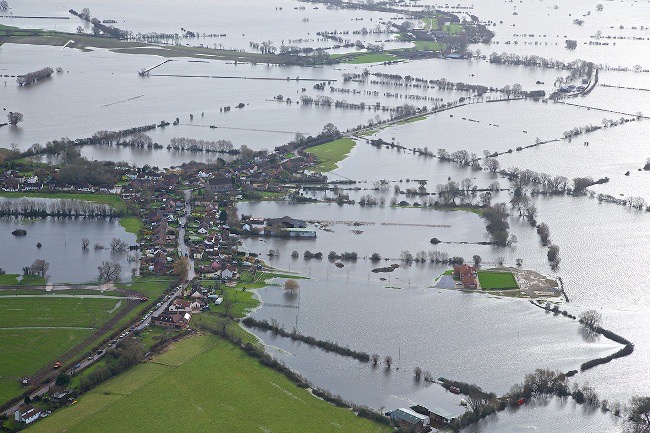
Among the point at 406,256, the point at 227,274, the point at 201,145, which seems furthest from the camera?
the point at 201,145

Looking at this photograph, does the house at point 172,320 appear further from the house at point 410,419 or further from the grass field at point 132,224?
the grass field at point 132,224

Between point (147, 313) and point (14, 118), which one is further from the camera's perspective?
point (14, 118)

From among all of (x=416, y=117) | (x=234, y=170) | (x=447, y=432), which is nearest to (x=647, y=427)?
(x=447, y=432)

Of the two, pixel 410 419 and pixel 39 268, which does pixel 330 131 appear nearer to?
pixel 39 268

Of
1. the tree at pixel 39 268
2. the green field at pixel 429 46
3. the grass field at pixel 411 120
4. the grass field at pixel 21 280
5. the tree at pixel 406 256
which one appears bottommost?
the grass field at pixel 21 280

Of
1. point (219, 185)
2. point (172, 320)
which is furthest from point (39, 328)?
point (219, 185)

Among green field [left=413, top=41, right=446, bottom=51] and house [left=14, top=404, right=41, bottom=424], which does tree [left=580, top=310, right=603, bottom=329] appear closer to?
house [left=14, top=404, right=41, bottom=424]

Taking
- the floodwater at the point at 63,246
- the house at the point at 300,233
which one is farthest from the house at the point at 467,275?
the floodwater at the point at 63,246
